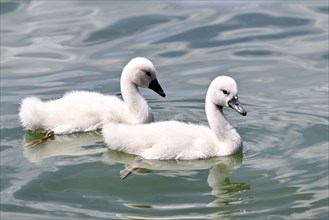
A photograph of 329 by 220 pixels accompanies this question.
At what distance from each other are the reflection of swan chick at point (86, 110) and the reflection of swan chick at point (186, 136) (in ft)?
1.64

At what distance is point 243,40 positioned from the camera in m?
13.7

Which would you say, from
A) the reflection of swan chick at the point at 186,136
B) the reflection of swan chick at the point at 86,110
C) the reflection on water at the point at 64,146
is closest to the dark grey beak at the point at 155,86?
the reflection of swan chick at the point at 86,110

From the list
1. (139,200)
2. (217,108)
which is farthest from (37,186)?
(217,108)

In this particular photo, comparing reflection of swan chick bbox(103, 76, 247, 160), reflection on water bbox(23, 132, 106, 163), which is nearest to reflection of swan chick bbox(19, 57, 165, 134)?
reflection on water bbox(23, 132, 106, 163)

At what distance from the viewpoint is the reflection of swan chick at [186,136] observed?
29.7ft

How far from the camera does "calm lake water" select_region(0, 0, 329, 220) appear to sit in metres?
8.20

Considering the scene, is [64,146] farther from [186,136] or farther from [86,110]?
[186,136]

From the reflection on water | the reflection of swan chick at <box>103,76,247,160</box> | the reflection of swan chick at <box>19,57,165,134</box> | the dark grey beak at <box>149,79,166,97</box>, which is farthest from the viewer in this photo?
the dark grey beak at <box>149,79,166,97</box>

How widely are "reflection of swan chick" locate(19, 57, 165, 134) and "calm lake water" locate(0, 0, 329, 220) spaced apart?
0.14 meters

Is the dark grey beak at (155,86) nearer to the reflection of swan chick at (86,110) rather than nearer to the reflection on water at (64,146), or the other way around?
the reflection of swan chick at (86,110)

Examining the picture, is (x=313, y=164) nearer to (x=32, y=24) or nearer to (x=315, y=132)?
(x=315, y=132)

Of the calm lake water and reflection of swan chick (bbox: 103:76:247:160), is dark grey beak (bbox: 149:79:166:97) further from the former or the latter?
reflection of swan chick (bbox: 103:76:247:160)

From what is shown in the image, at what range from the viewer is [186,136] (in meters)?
9.12

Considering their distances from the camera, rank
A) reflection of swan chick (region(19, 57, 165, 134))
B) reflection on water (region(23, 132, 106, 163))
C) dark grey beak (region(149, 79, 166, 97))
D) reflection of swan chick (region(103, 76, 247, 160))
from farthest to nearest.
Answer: dark grey beak (region(149, 79, 166, 97))
reflection of swan chick (region(19, 57, 165, 134))
reflection on water (region(23, 132, 106, 163))
reflection of swan chick (region(103, 76, 247, 160))
